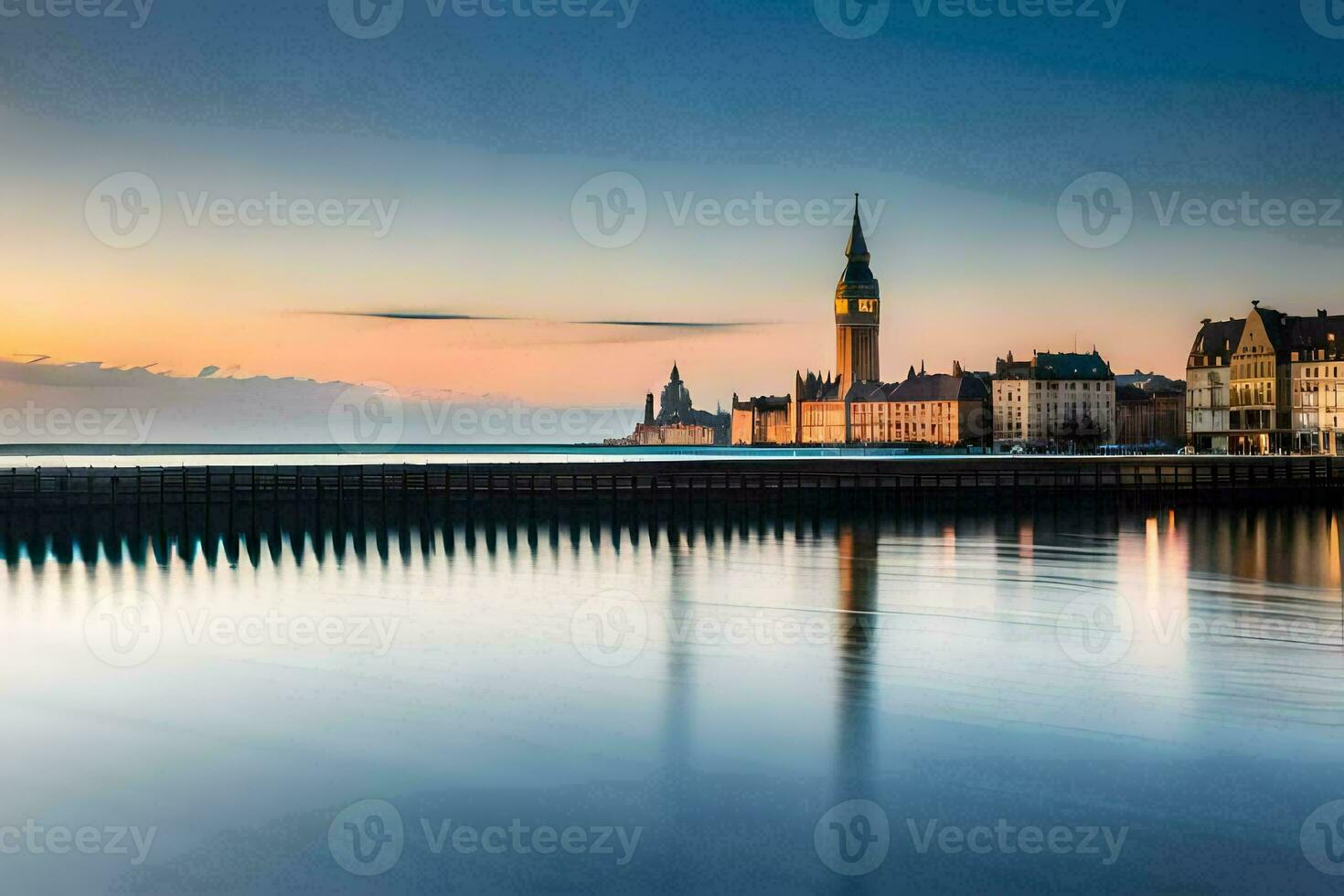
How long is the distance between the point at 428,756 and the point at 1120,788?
7158 mm

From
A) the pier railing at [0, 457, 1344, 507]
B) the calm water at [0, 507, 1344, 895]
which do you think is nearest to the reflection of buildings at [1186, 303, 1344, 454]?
the pier railing at [0, 457, 1344, 507]

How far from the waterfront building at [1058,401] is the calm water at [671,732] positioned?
149773 millimetres

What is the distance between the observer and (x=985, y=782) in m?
12.6

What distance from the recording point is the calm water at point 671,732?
417 inches

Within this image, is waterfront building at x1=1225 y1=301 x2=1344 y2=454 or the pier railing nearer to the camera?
the pier railing

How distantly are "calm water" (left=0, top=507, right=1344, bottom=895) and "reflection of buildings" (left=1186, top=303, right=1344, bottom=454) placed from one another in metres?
94.0

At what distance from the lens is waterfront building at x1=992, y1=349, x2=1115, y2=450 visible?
Result: 17700cm

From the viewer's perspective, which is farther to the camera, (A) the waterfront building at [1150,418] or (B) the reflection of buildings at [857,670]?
(A) the waterfront building at [1150,418]

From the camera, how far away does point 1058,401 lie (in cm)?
17850

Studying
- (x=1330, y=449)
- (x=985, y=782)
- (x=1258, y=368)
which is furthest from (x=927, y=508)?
(x=1258, y=368)

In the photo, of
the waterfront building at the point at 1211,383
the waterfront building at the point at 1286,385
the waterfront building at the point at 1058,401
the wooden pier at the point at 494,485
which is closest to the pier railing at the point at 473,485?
the wooden pier at the point at 494,485

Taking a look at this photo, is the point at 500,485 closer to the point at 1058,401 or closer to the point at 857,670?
the point at 857,670

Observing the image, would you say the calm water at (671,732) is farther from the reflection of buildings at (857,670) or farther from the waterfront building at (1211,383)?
the waterfront building at (1211,383)

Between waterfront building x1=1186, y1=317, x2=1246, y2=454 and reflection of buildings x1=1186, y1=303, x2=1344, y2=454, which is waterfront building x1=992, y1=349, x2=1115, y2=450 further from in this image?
reflection of buildings x1=1186, y1=303, x2=1344, y2=454
